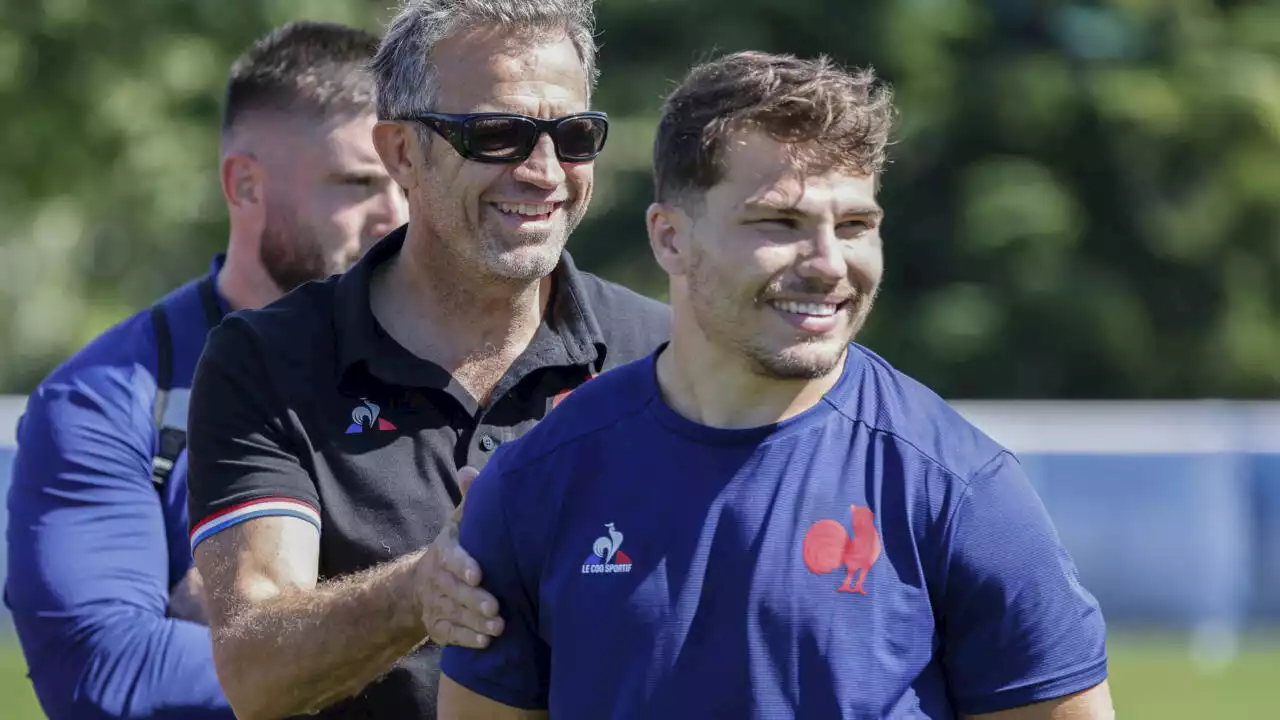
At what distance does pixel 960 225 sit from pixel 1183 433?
17.3 ft

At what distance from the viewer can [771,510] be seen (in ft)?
8.49

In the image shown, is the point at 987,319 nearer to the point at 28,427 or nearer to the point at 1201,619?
the point at 1201,619

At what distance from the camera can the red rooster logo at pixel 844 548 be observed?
8.34 ft

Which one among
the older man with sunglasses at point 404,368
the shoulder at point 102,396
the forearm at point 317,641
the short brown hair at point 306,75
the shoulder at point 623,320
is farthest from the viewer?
the short brown hair at point 306,75

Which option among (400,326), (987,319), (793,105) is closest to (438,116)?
(400,326)

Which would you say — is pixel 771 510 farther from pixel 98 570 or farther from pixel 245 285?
pixel 245 285

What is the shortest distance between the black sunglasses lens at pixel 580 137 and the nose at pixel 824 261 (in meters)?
0.96

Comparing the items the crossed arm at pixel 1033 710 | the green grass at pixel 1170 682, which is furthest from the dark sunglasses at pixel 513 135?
the green grass at pixel 1170 682

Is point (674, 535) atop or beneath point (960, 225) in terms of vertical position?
atop

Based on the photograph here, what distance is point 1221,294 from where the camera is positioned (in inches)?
596

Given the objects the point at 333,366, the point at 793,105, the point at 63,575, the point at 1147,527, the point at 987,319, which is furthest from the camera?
the point at 987,319

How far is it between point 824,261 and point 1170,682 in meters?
7.64

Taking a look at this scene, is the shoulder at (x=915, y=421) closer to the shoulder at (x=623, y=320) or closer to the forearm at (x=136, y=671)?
the shoulder at (x=623, y=320)

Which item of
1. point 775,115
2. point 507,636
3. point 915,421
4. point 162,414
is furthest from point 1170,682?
point 775,115
